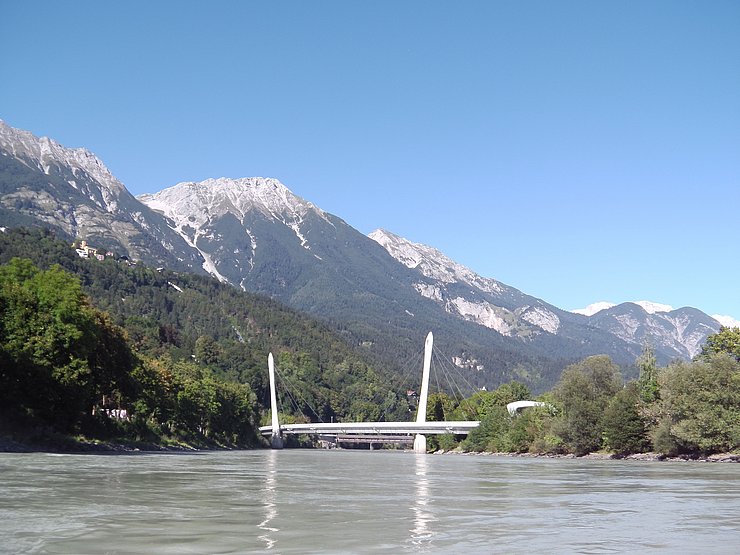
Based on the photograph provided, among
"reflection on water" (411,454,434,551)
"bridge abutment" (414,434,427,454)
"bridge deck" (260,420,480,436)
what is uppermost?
"bridge deck" (260,420,480,436)

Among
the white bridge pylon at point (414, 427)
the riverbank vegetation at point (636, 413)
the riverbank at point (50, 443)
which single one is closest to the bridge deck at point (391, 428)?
the white bridge pylon at point (414, 427)

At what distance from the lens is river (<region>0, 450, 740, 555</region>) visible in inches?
632

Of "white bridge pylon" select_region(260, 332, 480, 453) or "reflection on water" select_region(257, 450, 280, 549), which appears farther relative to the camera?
→ "white bridge pylon" select_region(260, 332, 480, 453)

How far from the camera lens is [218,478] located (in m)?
Result: 36.7

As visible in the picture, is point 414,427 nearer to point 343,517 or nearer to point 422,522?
point 343,517

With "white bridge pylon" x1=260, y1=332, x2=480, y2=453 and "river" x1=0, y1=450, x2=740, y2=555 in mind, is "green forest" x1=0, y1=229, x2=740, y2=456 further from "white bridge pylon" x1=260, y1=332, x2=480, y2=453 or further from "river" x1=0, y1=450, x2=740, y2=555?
"river" x1=0, y1=450, x2=740, y2=555

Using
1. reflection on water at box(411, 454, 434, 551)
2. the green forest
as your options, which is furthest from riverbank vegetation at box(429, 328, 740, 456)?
reflection on water at box(411, 454, 434, 551)

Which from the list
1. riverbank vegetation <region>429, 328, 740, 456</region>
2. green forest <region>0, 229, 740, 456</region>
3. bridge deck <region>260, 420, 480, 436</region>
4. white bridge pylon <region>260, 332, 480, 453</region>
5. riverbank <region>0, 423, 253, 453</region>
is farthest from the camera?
white bridge pylon <region>260, 332, 480, 453</region>

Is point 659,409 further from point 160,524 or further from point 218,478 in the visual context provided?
point 160,524

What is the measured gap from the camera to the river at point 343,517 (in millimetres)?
16062

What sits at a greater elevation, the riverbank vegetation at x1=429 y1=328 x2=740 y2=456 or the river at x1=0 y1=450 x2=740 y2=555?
the riverbank vegetation at x1=429 y1=328 x2=740 y2=456

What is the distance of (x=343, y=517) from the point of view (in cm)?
2103

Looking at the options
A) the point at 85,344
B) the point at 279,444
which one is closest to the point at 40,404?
the point at 85,344

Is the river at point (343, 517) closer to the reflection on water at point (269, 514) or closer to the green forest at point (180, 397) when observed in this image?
the reflection on water at point (269, 514)
